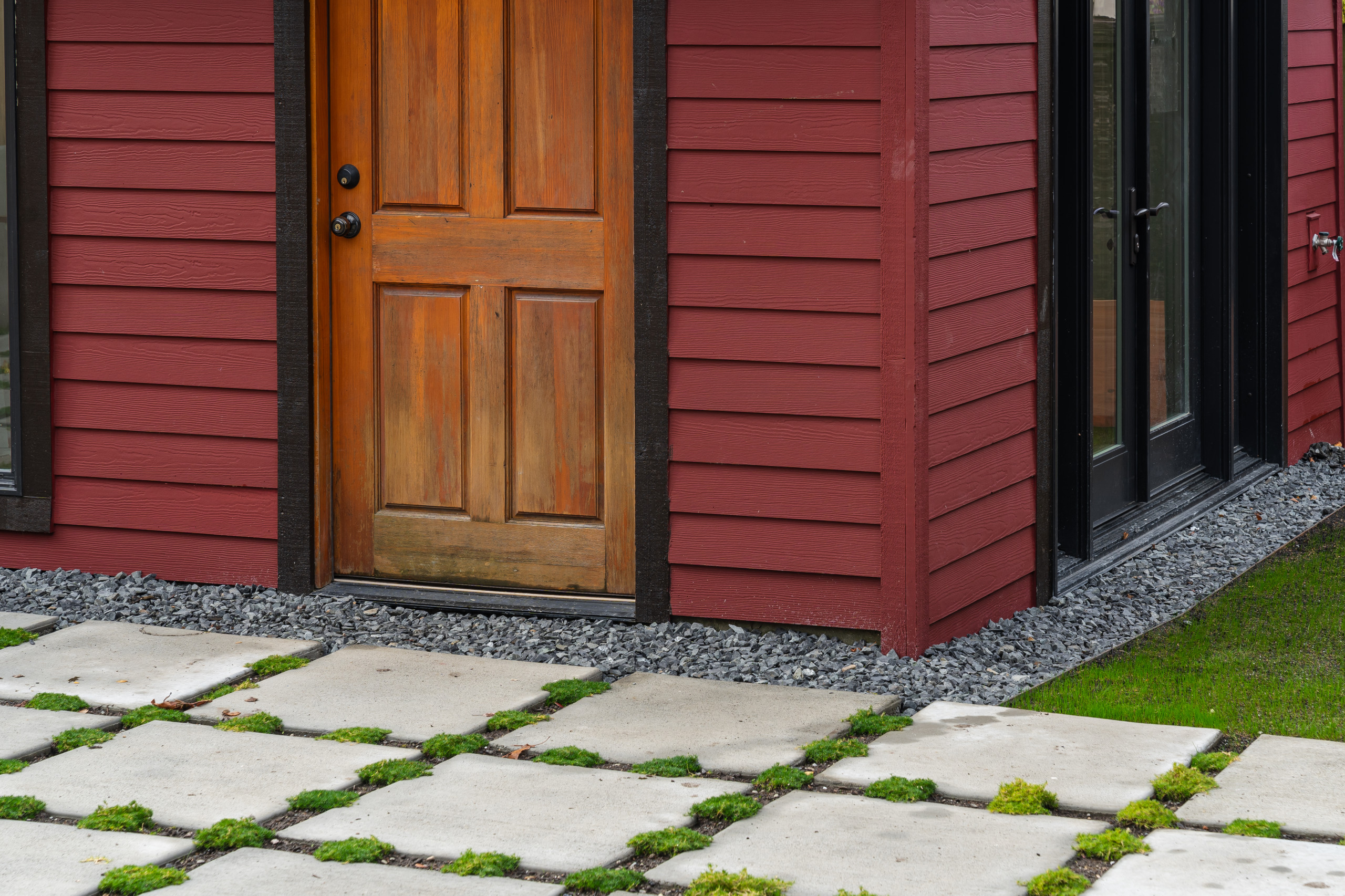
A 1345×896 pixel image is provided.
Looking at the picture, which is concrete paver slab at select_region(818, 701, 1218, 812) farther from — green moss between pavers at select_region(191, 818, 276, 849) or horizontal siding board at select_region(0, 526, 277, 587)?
horizontal siding board at select_region(0, 526, 277, 587)

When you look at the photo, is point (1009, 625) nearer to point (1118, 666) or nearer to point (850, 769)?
point (1118, 666)

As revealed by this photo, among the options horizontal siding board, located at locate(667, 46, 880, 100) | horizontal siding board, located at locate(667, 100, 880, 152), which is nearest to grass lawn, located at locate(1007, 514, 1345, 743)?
horizontal siding board, located at locate(667, 100, 880, 152)

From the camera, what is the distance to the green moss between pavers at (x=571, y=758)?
3.78 m

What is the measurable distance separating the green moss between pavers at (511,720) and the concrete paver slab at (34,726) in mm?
889

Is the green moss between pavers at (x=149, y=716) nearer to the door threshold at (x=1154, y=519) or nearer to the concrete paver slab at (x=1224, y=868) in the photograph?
the concrete paver slab at (x=1224, y=868)

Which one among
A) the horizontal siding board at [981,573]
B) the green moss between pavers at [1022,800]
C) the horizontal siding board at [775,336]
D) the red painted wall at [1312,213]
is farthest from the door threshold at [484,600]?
the red painted wall at [1312,213]

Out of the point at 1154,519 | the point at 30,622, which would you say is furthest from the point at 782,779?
the point at 1154,519

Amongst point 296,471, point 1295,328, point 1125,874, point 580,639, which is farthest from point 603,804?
point 1295,328

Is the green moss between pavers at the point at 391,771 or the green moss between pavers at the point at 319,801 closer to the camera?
the green moss between pavers at the point at 319,801

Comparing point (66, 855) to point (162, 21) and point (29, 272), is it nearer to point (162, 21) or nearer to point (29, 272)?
point (29, 272)

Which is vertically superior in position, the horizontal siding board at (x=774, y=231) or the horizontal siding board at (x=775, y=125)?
the horizontal siding board at (x=775, y=125)

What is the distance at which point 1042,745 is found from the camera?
3.87m

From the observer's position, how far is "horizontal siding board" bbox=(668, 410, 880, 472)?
4723mm

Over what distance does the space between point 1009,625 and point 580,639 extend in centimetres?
128
